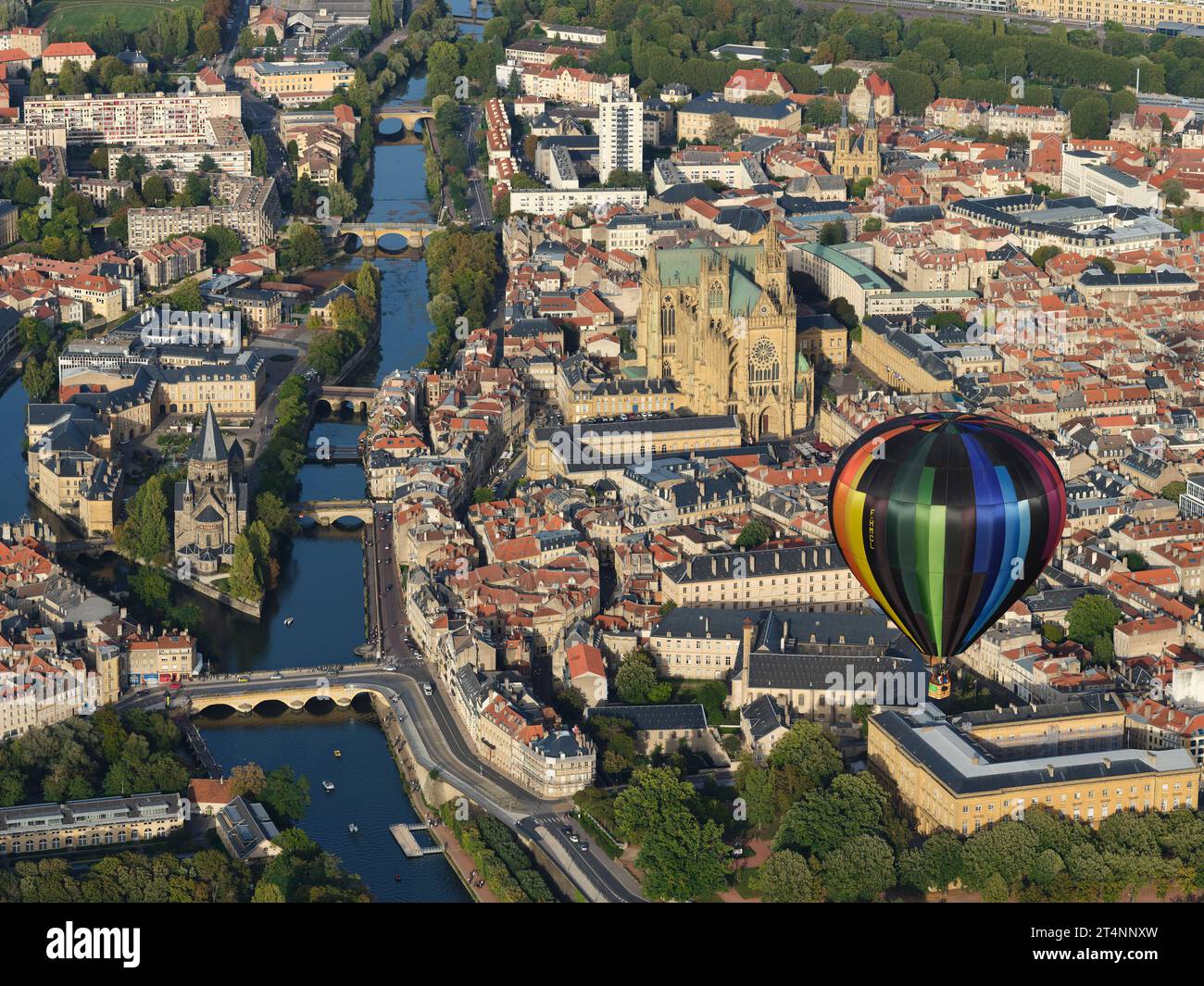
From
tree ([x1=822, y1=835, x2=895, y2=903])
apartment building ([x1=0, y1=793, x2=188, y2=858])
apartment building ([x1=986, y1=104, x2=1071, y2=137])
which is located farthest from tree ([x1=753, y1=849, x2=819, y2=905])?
apartment building ([x1=986, y1=104, x2=1071, y2=137])

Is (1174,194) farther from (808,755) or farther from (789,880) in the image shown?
(789,880)

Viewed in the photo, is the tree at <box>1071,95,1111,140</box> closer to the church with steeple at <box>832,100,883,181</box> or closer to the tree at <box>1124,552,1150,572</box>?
the church with steeple at <box>832,100,883,181</box>

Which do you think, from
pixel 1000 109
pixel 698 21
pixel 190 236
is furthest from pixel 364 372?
pixel 698 21

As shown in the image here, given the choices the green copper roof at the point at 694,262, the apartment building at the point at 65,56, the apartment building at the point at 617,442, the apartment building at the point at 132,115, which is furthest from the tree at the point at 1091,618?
the apartment building at the point at 65,56

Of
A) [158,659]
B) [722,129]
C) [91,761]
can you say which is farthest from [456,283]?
[91,761]

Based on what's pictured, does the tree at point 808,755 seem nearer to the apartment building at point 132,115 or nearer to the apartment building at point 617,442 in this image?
Result: the apartment building at point 617,442

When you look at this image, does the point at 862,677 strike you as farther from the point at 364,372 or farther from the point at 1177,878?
the point at 364,372
